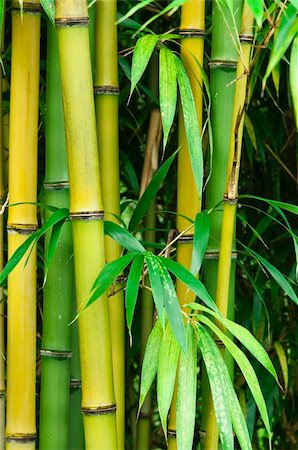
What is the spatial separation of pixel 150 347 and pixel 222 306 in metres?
0.12

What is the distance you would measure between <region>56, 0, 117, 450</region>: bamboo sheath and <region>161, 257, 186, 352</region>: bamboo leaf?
11cm

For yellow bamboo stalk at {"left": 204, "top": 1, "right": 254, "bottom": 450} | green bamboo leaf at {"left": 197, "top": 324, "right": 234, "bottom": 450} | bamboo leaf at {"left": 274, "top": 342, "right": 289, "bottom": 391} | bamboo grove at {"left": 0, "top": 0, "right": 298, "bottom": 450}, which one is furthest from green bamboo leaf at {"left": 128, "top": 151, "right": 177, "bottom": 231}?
bamboo leaf at {"left": 274, "top": 342, "right": 289, "bottom": 391}

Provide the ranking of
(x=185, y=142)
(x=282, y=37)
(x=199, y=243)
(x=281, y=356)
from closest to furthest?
(x=282, y=37) → (x=199, y=243) → (x=185, y=142) → (x=281, y=356)

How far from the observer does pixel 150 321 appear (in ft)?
4.57

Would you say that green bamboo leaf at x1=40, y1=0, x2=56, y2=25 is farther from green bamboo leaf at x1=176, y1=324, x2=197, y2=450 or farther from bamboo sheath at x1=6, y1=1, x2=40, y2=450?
green bamboo leaf at x1=176, y1=324, x2=197, y2=450

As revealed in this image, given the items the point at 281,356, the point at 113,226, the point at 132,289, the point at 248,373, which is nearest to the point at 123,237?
the point at 113,226

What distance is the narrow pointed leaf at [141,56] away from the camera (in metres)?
0.89

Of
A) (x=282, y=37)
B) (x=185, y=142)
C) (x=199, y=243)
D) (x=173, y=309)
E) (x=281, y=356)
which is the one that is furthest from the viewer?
(x=281, y=356)

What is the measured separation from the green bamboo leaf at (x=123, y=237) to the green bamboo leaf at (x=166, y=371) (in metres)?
0.11

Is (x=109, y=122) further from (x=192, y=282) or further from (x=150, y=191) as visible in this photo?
(x=192, y=282)

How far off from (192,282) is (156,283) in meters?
0.05

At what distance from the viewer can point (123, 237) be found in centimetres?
95

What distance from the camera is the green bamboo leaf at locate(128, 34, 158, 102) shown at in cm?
89

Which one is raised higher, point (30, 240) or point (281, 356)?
point (30, 240)
